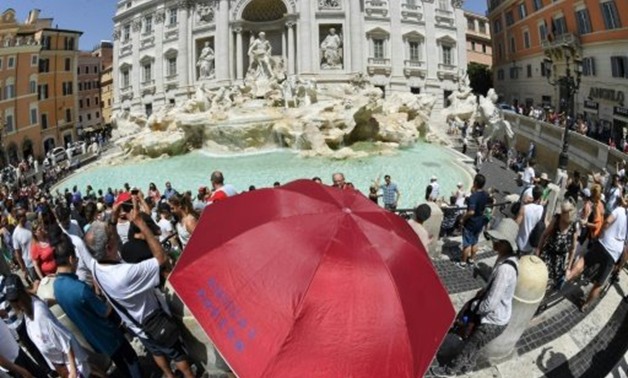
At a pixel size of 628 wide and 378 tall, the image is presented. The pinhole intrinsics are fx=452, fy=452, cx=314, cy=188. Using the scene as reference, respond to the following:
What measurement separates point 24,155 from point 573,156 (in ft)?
127

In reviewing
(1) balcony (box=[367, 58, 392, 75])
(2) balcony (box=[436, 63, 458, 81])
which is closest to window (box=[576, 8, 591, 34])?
(2) balcony (box=[436, 63, 458, 81])

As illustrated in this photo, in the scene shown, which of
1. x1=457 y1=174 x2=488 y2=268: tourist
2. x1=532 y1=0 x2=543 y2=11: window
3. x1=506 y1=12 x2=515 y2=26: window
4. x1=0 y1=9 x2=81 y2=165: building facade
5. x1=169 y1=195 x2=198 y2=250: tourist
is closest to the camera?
x1=169 y1=195 x2=198 y2=250: tourist

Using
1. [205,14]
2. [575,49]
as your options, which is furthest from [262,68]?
[575,49]

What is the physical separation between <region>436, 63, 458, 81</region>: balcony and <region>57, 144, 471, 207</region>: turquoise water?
15.0 meters

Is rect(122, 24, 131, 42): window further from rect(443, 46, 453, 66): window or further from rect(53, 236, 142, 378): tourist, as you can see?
rect(53, 236, 142, 378): tourist

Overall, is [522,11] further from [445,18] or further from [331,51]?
[331,51]

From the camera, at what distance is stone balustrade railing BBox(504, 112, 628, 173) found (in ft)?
46.9

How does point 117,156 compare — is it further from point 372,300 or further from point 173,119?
point 372,300

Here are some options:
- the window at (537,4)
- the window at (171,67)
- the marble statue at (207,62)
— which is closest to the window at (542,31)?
the window at (537,4)

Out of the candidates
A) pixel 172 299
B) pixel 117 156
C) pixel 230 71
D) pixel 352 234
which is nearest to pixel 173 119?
pixel 117 156

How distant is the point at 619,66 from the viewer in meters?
22.5

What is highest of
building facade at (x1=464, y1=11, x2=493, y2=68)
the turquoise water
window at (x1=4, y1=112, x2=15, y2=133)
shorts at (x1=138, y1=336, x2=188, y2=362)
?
building facade at (x1=464, y1=11, x2=493, y2=68)

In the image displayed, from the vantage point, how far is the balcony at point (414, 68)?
104 feet

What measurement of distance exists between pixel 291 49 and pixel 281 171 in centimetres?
1760
